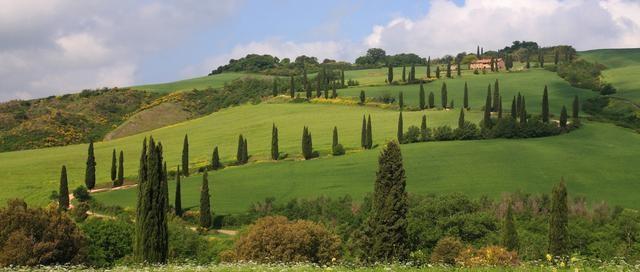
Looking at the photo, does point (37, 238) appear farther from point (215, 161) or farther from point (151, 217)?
point (215, 161)

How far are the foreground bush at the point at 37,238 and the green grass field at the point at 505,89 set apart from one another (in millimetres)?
98564

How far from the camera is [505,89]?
504ft

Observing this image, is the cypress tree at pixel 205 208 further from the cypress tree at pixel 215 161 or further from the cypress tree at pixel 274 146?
the cypress tree at pixel 274 146

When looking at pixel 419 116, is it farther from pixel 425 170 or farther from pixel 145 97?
pixel 145 97

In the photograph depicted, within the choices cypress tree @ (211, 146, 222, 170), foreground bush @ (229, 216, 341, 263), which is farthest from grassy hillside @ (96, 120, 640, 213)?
foreground bush @ (229, 216, 341, 263)

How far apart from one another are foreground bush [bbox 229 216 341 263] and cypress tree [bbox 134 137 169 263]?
631 centimetres

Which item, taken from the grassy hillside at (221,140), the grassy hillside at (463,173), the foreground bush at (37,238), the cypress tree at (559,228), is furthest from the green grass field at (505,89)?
the foreground bush at (37,238)

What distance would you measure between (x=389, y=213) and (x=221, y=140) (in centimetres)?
8361

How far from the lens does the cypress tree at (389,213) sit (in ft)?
131

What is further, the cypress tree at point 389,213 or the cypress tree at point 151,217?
the cypress tree at point 389,213

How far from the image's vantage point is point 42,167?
10144cm

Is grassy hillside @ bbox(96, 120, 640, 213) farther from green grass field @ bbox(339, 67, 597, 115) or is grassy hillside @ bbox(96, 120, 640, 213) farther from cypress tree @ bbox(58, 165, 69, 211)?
green grass field @ bbox(339, 67, 597, 115)

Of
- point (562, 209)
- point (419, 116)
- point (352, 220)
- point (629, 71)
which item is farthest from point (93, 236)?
point (629, 71)

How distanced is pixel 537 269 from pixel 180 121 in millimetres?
159695
